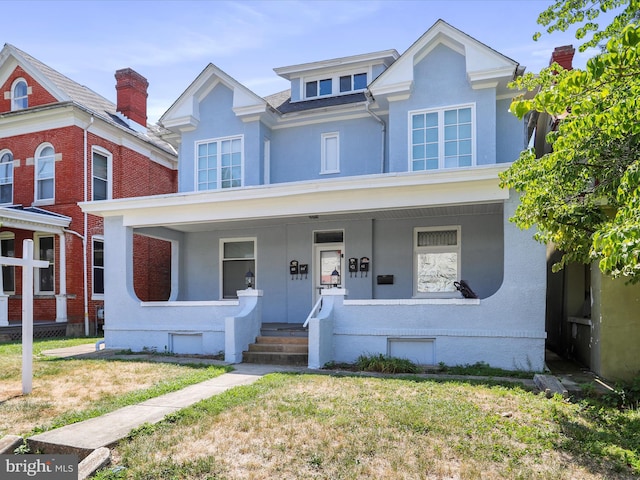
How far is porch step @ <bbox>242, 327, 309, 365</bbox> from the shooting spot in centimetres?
952

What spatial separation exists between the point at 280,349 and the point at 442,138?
619 centimetres

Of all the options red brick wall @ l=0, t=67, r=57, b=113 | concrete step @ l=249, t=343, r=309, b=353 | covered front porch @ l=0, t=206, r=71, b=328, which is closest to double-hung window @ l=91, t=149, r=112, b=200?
covered front porch @ l=0, t=206, r=71, b=328

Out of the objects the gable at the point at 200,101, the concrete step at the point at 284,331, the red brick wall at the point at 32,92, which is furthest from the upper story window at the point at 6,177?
the concrete step at the point at 284,331

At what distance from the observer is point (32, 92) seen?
16.5 metres

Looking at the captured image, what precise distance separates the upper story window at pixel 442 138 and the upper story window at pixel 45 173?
1221 centimetres

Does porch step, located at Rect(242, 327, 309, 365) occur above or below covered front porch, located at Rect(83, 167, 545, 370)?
below

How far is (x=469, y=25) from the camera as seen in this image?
11.3 meters

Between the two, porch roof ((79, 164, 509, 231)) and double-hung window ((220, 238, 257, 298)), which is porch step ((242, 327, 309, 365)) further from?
double-hung window ((220, 238, 257, 298))

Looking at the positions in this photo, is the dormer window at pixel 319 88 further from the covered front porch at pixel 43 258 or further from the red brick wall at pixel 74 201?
the covered front porch at pixel 43 258

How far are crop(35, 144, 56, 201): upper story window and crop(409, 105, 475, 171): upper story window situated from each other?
12.2 m

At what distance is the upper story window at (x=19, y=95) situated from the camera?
1670 cm

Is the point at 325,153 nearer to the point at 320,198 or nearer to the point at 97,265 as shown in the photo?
the point at 320,198

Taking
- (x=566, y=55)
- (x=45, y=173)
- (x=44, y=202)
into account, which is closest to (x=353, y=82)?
(x=566, y=55)

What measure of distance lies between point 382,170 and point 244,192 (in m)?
3.92
